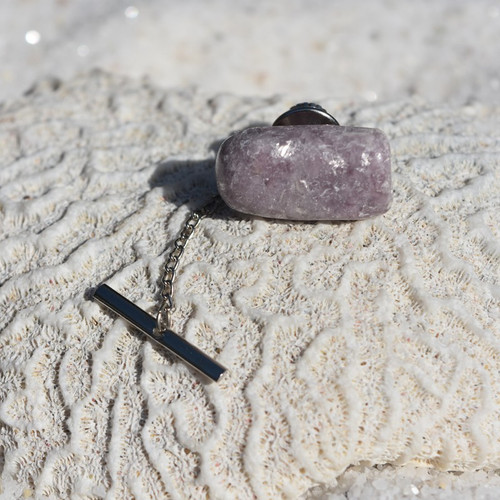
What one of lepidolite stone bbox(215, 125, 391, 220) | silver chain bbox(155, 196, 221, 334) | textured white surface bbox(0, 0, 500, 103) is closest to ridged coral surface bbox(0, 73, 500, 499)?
silver chain bbox(155, 196, 221, 334)

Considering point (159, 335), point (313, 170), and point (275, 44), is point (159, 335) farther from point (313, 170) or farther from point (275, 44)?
point (275, 44)

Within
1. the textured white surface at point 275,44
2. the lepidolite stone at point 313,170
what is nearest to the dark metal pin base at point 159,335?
the lepidolite stone at point 313,170

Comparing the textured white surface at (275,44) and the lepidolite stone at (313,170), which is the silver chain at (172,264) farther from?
the textured white surface at (275,44)

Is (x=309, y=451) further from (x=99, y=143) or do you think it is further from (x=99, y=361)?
(x=99, y=143)

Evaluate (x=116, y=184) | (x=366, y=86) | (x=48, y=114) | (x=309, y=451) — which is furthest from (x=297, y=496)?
(x=366, y=86)

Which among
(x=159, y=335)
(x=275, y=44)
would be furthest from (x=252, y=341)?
(x=275, y=44)
